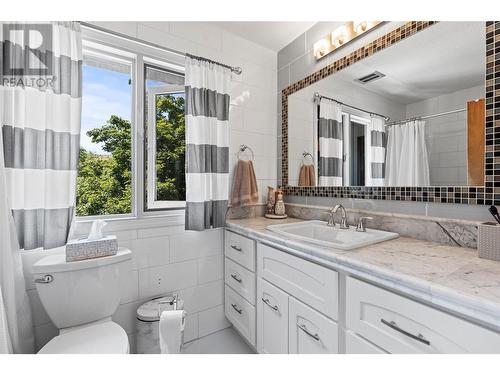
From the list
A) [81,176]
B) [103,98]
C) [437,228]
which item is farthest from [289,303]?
[103,98]

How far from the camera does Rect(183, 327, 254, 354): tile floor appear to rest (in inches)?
62.0

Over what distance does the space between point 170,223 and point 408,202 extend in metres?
1.48

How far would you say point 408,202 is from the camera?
A: 49.5 inches

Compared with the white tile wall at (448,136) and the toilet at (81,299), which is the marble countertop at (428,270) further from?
the toilet at (81,299)

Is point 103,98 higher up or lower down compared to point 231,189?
higher up

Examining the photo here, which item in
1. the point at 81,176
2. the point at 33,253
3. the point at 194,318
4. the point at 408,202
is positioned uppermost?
the point at 81,176

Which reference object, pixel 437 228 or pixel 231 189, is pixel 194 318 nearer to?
pixel 231 189

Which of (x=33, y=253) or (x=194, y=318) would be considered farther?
(x=194, y=318)

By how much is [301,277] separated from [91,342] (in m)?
0.98

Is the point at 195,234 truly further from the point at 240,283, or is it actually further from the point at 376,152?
the point at 376,152

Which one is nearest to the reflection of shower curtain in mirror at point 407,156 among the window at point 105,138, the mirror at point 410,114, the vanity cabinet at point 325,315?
the mirror at point 410,114

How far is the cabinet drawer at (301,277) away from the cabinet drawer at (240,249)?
8 centimetres

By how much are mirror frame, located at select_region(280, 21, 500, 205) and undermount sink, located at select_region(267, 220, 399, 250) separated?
237 mm
